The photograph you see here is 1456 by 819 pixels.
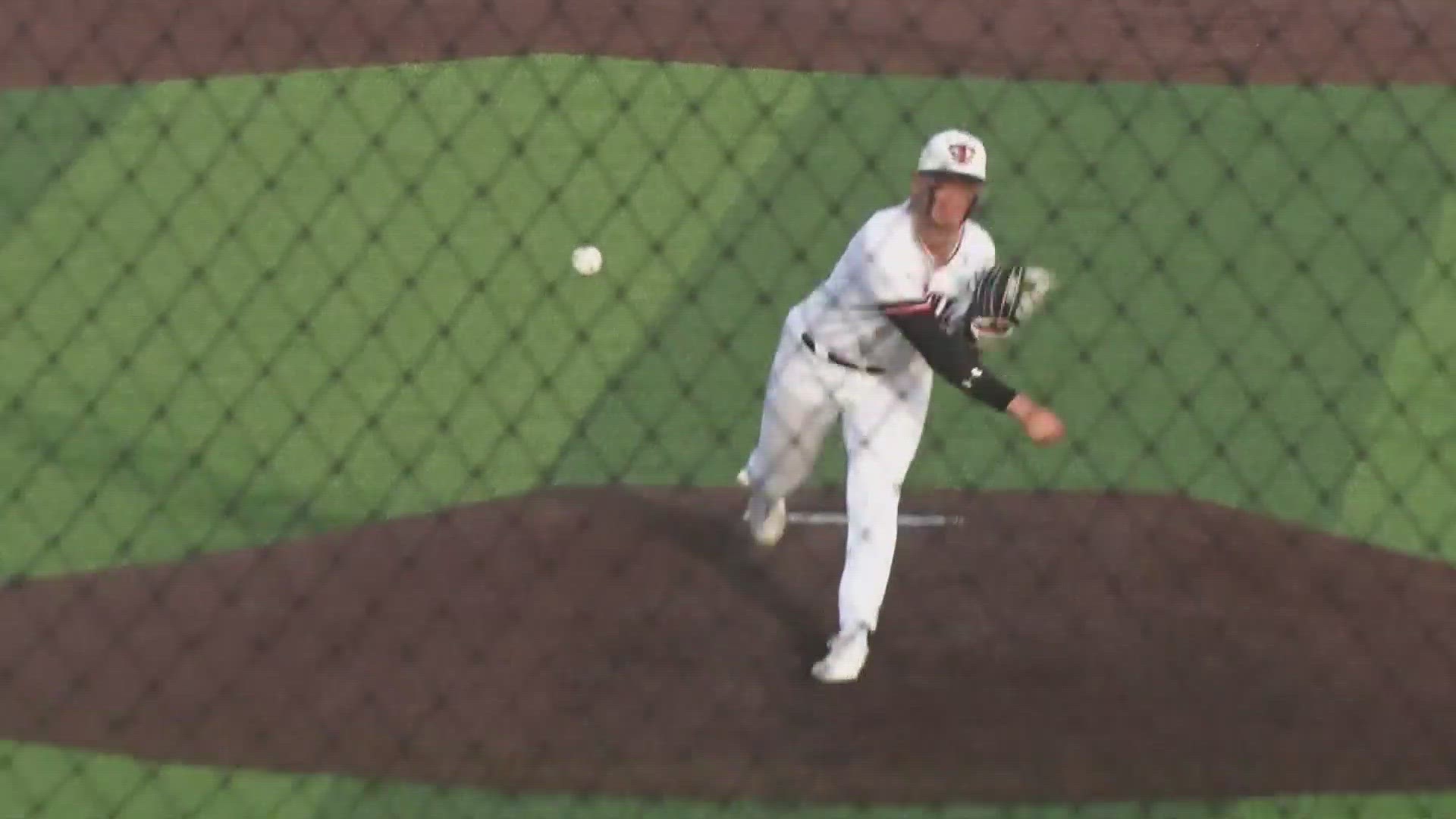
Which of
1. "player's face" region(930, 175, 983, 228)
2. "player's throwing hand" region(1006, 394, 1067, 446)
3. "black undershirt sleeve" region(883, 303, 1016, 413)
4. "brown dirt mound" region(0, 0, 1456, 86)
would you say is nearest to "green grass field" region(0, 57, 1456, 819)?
"brown dirt mound" region(0, 0, 1456, 86)

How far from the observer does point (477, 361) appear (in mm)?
8266

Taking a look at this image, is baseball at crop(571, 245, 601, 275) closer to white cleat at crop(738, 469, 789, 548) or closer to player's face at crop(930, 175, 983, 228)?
white cleat at crop(738, 469, 789, 548)

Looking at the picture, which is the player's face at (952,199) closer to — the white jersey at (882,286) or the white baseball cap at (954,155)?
the white baseball cap at (954,155)

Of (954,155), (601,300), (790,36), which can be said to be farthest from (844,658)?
(790,36)

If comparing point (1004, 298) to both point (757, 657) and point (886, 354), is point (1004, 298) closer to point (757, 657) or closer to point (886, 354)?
point (886, 354)

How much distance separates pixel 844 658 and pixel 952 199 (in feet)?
4.20

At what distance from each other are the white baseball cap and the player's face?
23 millimetres

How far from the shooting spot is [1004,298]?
617 cm

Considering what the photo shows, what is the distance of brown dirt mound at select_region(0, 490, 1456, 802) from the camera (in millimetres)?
5992

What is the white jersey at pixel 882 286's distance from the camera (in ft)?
20.7

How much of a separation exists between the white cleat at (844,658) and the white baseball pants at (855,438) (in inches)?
1.5

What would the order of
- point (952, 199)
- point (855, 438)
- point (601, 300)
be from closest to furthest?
point (952, 199)
point (855, 438)
point (601, 300)

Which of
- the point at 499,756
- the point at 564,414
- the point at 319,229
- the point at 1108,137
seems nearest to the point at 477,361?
the point at 564,414

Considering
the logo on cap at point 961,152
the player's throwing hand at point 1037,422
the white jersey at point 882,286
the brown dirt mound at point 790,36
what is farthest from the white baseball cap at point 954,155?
the brown dirt mound at point 790,36
